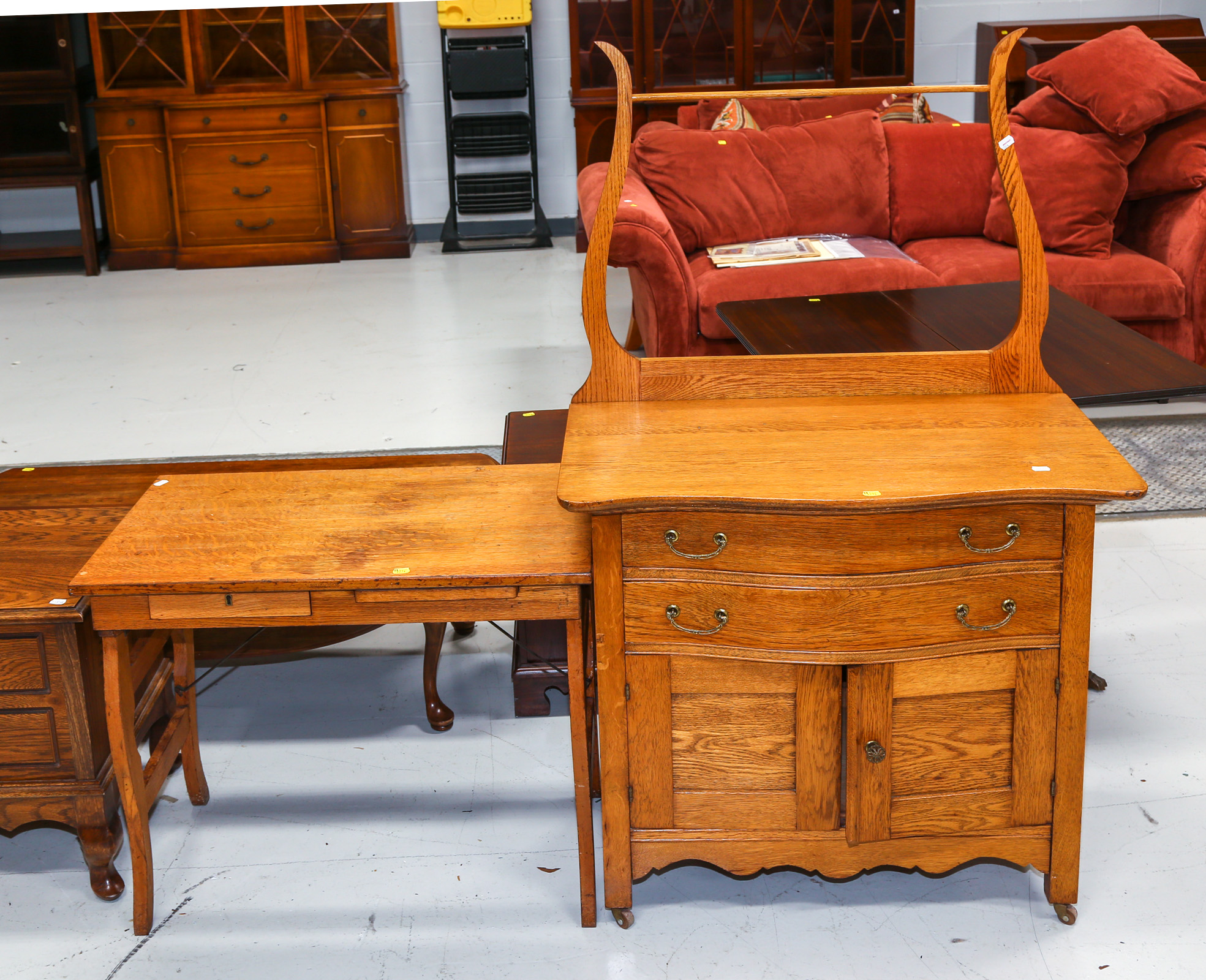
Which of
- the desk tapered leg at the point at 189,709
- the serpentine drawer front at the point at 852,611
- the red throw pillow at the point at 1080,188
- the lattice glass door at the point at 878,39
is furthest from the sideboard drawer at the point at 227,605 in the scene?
the lattice glass door at the point at 878,39

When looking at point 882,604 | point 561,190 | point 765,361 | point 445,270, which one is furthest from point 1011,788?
point 561,190

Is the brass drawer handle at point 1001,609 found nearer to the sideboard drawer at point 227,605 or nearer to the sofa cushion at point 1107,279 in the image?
the sideboard drawer at point 227,605

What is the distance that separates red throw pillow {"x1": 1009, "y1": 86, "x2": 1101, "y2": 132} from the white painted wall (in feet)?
7.29

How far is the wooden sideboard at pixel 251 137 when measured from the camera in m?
6.61

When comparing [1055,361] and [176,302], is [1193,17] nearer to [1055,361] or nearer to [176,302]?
[1055,361]

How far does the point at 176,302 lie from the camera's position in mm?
6156

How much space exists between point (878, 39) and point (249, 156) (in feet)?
11.3

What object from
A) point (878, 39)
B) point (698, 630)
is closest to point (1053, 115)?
point (878, 39)

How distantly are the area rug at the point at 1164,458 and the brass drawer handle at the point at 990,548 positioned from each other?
1645mm

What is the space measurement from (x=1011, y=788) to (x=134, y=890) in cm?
149

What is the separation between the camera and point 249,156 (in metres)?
6.69

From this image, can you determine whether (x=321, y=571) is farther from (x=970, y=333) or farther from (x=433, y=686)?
(x=970, y=333)

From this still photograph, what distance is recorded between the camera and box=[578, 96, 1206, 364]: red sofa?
4281 mm

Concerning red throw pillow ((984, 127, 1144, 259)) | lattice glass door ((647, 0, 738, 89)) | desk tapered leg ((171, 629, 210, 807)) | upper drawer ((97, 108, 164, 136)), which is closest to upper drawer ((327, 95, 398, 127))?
upper drawer ((97, 108, 164, 136))
